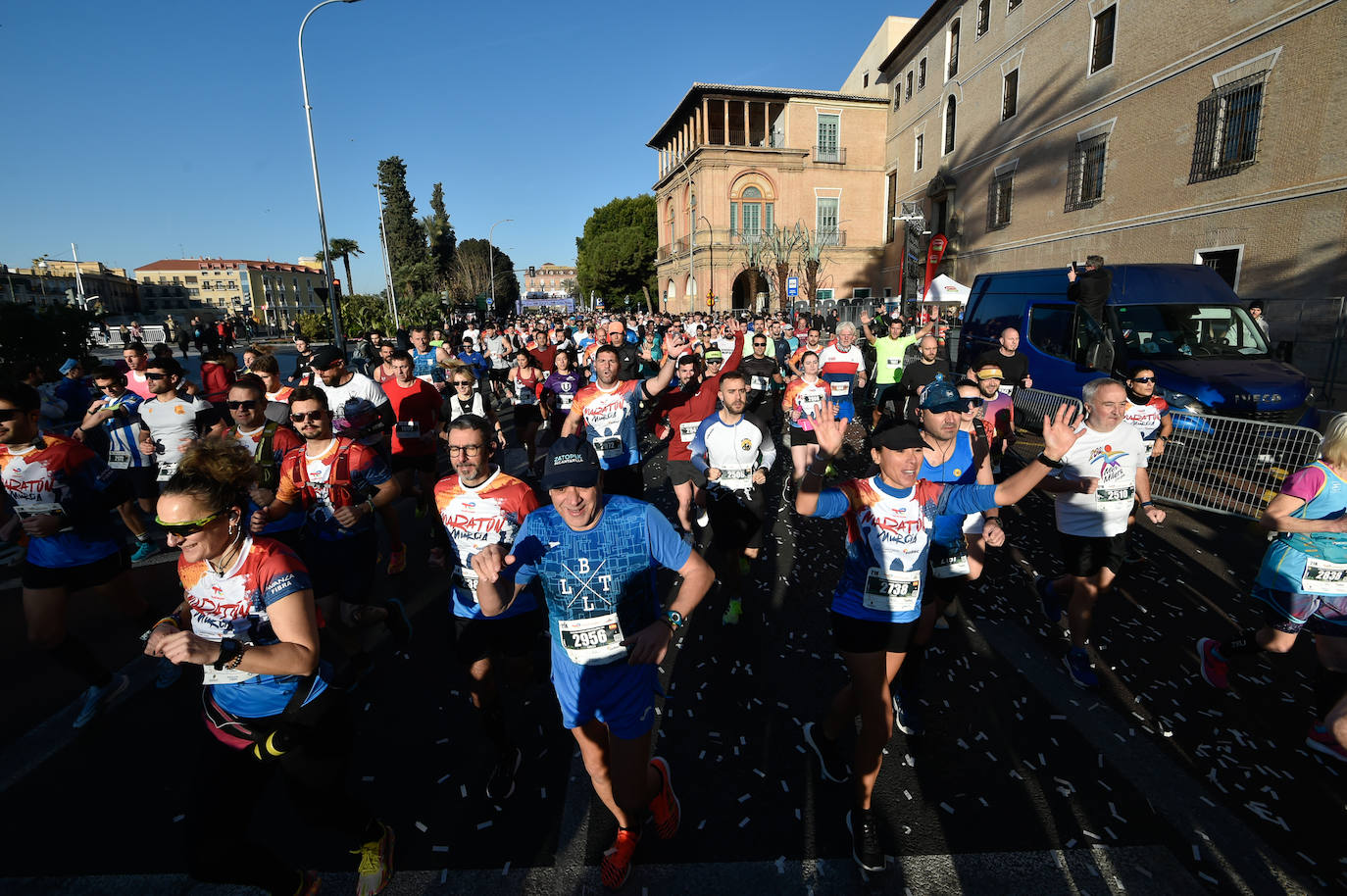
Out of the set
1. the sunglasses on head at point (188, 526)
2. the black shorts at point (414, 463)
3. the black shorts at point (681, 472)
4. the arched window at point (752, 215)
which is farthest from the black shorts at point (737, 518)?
the arched window at point (752, 215)

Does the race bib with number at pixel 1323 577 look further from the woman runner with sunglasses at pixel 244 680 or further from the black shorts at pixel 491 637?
the woman runner with sunglasses at pixel 244 680

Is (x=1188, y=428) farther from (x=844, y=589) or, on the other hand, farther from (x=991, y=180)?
(x=991, y=180)

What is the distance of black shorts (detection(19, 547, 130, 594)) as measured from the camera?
13.0 ft

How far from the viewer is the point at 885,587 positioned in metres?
3.07

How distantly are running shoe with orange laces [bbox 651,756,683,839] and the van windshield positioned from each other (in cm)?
949

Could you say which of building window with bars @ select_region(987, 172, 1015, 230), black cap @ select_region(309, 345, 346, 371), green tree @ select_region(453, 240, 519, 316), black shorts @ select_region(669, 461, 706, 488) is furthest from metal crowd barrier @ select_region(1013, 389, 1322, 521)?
green tree @ select_region(453, 240, 519, 316)

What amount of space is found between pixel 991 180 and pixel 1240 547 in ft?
91.0

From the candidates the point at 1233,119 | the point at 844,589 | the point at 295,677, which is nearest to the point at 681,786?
the point at 844,589

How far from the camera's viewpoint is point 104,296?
10756cm

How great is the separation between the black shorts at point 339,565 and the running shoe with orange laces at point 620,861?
98.6 inches

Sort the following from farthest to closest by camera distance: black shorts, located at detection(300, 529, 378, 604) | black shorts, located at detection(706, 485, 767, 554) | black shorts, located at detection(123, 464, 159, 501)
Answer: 1. black shorts, located at detection(123, 464, 159, 501)
2. black shorts, located at detection(706, 485, 767, 554)
3. black shorts, located at detection(300, 529, 378, 604)

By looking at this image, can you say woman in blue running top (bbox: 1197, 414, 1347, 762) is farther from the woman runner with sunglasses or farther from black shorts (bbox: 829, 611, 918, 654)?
the woman runner with sunglasses

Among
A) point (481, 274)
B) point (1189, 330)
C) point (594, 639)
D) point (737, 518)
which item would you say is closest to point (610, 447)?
point (737, 518)

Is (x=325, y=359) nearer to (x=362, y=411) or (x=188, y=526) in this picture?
(x=362, y=411)
